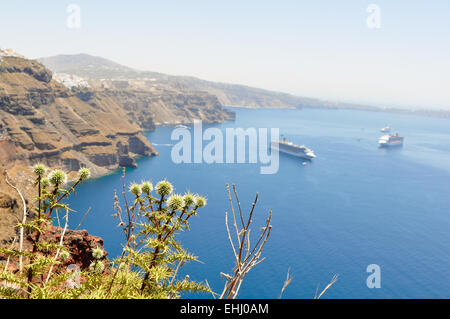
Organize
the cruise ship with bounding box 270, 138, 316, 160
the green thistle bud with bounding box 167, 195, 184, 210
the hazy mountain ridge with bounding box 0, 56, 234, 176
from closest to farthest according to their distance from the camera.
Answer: the green thistle bud with bounding box 167, 195, 184, 210 < the hazy mountain ridge with bounding box 0, 56, 234, 176 < the cruise ship with bounding box 270, 138, 316, 160

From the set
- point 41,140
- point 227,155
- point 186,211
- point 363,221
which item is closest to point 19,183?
point 41,140

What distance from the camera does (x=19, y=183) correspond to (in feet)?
351

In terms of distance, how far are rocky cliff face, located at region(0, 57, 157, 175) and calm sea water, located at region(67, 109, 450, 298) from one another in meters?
19.1

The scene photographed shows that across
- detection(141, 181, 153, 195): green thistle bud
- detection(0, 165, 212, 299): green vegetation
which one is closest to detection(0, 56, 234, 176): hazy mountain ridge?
detection(0, 165, 212, 299): green vegetation

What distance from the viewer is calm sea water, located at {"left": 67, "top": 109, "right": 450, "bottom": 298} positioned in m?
64.2

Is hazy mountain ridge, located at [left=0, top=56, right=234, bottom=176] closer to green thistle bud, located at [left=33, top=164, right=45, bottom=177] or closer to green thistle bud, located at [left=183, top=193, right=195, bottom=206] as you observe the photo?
green thistle bud, located at [left=33, top=164, right=45, bottom=177]

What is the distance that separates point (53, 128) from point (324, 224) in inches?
5091

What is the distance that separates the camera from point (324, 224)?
91.3 metres

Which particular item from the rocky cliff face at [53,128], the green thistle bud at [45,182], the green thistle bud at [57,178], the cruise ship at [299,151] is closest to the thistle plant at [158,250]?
the green thistle bud at [57,178]

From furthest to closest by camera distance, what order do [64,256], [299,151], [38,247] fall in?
[299,151] < [64,256] < [38,247]

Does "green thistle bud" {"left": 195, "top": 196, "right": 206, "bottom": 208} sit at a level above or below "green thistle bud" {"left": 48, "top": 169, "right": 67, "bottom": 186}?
below

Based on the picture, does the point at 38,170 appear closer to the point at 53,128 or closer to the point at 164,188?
the point at 164,188

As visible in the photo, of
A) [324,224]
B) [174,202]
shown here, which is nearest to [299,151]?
[324,224]
